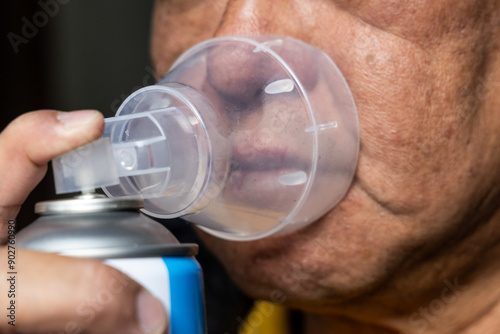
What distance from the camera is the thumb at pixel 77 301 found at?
42 centimetres

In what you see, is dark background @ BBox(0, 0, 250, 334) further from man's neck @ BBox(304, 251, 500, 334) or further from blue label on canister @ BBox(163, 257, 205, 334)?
blue label on canister @ BBox(163, 257, 205, 334)

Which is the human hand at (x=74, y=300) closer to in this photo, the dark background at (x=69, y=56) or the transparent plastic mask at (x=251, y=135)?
the transparent plastic mask at (x=251, y=135)

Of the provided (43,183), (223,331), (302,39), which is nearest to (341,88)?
(302,39)

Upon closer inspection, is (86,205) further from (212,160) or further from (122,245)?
(212,160)

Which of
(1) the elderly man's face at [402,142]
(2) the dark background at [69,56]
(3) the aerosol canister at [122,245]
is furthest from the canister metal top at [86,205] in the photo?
(2) the dark background at [69,56]

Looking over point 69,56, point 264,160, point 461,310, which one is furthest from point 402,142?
point 69,56

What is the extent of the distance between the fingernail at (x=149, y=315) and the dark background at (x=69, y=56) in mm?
1221

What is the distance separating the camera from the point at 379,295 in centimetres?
76

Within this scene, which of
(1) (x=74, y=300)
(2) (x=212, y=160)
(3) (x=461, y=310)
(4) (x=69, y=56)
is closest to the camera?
(1) (x=74, y=300)

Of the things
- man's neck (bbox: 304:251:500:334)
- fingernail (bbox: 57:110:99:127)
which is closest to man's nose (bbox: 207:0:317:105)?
fingernail (bbox: 57:110:99:127)

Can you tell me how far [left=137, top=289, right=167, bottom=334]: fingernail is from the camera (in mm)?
431

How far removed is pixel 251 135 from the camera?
0.62 metres

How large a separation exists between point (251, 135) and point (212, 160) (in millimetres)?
66

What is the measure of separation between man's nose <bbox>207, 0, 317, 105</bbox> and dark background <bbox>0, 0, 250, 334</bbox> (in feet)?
3.06
